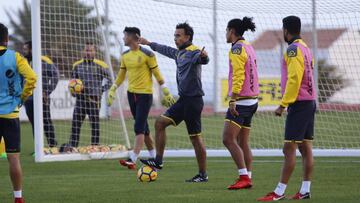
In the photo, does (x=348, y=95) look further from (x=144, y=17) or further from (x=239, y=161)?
(x=239, y=161)

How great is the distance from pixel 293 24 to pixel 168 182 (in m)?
3.00

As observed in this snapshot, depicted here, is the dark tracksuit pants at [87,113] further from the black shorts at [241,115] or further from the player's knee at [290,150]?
the player's knee at [290,150]

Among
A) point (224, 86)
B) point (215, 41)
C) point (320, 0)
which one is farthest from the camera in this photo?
point (224, 86)

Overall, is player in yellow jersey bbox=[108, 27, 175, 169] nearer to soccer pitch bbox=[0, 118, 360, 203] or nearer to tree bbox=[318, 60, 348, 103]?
soccer pitch bbox=[0, 118, 360, 203]

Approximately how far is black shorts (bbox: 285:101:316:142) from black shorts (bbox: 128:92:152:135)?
4.61 m

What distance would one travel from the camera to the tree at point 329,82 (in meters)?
16.7

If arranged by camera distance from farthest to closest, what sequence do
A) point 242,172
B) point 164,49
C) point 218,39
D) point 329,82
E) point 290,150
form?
point 329,82, point 218,39, point 164,49, point 242,172, point 290,150

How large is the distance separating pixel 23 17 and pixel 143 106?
3363 cm

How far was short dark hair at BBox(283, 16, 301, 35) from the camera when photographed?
8.98 meters

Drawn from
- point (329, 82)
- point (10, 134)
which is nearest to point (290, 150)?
point (10, 134)

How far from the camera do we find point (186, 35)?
11172 mm

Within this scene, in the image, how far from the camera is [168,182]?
11.0 m

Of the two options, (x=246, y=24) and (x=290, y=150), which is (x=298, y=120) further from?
(x=246, y=24)

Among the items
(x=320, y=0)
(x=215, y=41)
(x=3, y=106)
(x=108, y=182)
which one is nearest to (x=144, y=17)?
(x=215, y=41)
